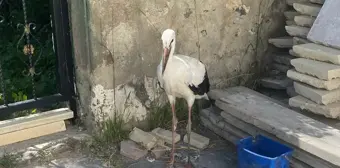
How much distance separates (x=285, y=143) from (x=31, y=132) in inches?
83.5

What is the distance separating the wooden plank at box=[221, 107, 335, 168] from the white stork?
41 centimetres

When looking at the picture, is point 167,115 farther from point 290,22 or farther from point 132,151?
point 290,22

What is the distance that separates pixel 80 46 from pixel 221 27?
1434mm

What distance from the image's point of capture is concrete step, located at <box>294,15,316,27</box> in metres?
4.93

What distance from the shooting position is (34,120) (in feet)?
14.2

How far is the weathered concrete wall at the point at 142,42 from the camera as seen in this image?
424 centimetres

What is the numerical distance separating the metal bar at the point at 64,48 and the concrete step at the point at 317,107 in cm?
194

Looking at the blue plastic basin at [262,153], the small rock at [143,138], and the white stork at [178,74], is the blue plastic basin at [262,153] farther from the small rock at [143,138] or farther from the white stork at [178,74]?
the small rock at [143,138]

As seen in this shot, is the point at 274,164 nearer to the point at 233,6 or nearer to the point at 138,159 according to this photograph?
the point at 138,159

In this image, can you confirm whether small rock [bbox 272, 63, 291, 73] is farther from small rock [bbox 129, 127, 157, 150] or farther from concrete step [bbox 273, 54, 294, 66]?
small rock [bbox 129, 127, 157, 150]

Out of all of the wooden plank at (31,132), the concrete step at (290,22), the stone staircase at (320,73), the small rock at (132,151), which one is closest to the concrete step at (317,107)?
the stone staircase at (320,73)

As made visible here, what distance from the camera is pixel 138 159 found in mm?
4312

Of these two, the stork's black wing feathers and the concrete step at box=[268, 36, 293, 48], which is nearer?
the stork's black wing feathers

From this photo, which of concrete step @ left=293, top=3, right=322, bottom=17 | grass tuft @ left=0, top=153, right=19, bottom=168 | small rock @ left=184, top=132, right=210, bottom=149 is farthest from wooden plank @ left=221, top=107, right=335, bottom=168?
grass tuft @ left=0, top=153, right=19, bottom=168
